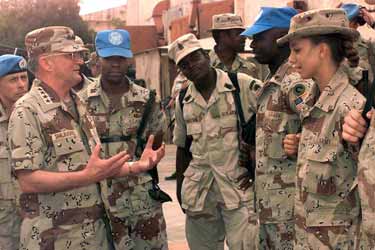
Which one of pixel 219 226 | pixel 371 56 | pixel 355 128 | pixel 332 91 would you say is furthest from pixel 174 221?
pixel 355 128

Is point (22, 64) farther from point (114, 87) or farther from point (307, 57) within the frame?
point (307, 57)

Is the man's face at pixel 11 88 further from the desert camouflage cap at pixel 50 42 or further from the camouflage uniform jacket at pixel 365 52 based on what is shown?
the camouflage uniform jacket at pixel 365 52

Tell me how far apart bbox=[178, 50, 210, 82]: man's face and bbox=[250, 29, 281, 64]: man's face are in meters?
0.53

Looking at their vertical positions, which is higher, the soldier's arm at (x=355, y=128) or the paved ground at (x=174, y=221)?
the soldier's arm at (x=355, y=128)

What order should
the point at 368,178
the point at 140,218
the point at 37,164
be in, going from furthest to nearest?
the point at 140,218, the point at 37,164, the point at 368,178

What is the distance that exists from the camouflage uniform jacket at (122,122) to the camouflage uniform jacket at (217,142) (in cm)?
29

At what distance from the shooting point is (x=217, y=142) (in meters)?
4.39

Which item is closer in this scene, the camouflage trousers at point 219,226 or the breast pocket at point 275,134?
the breast pocket at point 275,134

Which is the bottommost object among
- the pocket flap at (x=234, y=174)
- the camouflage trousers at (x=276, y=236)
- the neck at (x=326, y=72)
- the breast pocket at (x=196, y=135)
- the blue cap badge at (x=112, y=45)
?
the camouflage trousers at (x=276, y=236)

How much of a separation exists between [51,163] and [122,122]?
1196 mm

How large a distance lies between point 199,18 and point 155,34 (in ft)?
23.6

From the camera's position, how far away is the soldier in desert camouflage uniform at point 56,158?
3.06 m

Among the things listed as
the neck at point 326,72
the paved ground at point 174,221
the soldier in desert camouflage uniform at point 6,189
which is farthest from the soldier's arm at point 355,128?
the paved ground at point 174,221

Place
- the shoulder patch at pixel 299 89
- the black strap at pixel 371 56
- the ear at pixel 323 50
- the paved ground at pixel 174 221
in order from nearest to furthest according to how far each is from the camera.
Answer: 1. the ear at pixel 323 50
2. the shoulder patch at pixel 299 89
3. the black strap at pixel 371 56
4. the paved ground at pixel 174 221
